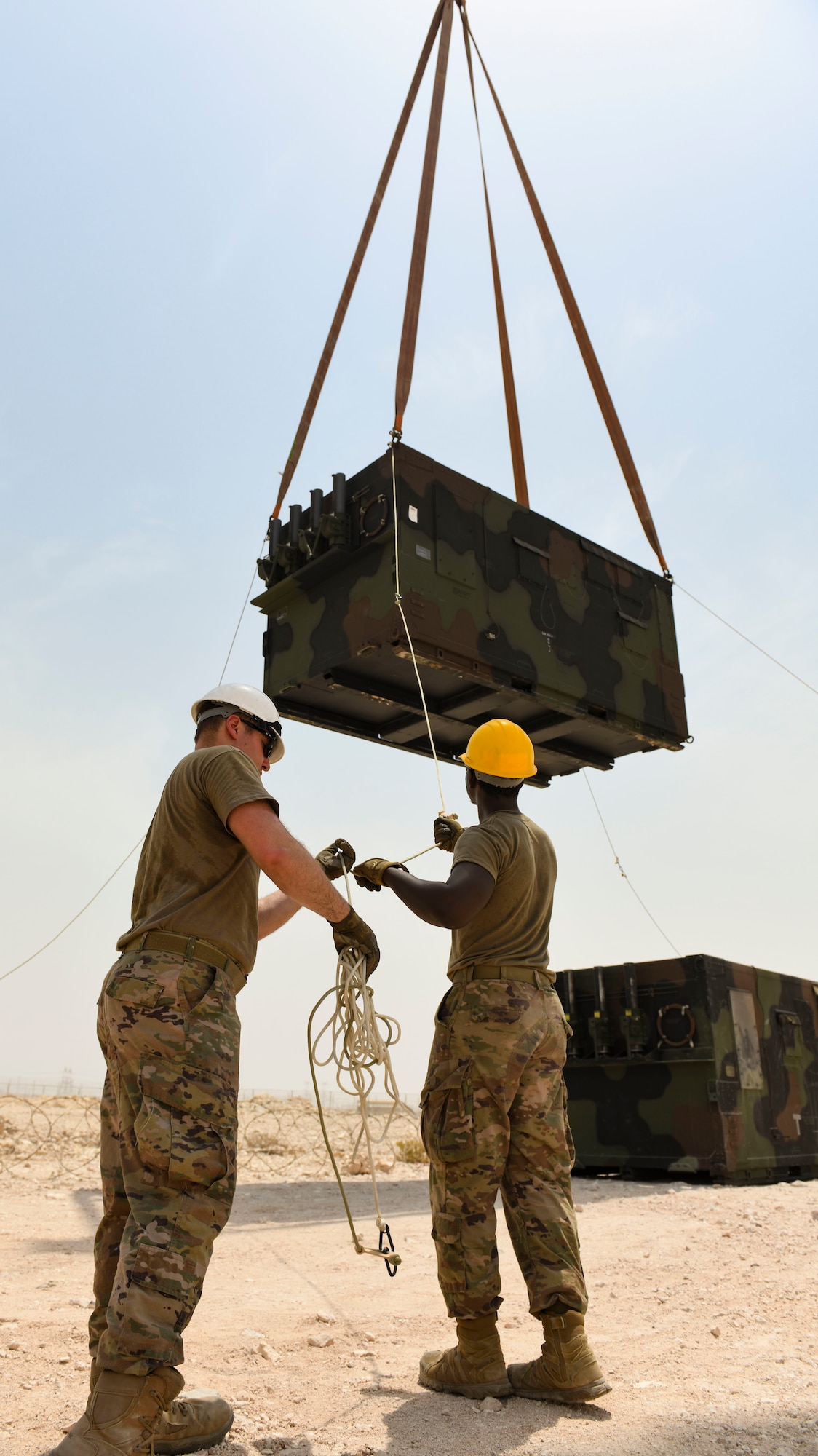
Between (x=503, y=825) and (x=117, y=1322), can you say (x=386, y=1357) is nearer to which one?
(x=117, y=1322)

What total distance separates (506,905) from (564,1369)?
134 cm

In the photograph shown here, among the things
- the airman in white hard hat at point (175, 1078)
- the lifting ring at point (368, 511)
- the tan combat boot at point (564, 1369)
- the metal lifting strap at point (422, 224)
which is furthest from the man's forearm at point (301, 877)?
the metal lifting strap at point (422, 224)

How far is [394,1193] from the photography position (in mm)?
8016

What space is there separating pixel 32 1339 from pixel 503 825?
2388 millimetres

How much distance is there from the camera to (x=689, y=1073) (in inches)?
322

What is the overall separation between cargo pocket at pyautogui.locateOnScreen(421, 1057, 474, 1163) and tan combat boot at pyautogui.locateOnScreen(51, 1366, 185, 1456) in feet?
3.53

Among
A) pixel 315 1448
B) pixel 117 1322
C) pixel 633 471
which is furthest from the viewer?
pixel 633 471

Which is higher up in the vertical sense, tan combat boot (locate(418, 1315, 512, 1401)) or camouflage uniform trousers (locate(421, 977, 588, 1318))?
camouflage uniform trousers (locate(421, 977, 588, 1318))

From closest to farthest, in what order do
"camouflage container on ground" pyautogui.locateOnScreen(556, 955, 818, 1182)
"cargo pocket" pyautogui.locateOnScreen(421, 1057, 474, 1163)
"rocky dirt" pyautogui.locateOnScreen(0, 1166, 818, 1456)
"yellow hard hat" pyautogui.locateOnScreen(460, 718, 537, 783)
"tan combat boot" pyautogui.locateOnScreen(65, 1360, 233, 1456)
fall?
"tan combat boot" pyautogui.locateOnScreen(65, 1360, 233, 1456)
"rocky dirt" pyautogui.locateOnScreen(0, 1166, 818, 1456)
"cargo pocket" pyautogui.locateOnScreen(421, 1057, 474, 1163)
"yellow hard hat" pyautogui.locateOnScreen(460, 718, 537, 783)
"camouflage container on ground" pyautogui.locateOnScreen(556, 955, 818, 1182)

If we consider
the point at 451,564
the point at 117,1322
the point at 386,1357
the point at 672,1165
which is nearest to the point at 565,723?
the point at 451,564

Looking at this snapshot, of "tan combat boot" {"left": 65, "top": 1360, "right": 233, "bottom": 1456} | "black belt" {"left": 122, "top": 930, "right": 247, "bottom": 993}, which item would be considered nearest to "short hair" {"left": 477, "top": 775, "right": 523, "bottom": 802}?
"black belt" {"left": 122, "top": 930, "right": 247, "bottom": 993}

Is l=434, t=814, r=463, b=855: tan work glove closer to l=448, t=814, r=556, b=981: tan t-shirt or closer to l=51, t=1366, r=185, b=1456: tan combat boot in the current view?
l=448, t=814, r=556, b=981: tan t-shirt

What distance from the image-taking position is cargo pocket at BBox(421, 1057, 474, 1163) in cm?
301

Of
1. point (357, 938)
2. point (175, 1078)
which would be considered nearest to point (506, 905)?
point (357, 938)
